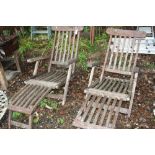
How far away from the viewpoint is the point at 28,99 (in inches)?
131

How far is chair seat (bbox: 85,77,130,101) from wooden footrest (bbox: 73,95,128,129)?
54 mm

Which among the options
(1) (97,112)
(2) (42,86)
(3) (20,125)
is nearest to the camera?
(1) (97,112)

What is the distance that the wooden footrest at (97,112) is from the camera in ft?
10.1

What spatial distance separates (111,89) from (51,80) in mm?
717

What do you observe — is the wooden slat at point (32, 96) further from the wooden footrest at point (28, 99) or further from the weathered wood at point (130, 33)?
the weathered wood at point (130, 33)

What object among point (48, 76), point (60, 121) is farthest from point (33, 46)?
point (60, 121)

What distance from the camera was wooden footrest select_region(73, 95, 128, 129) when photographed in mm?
3082

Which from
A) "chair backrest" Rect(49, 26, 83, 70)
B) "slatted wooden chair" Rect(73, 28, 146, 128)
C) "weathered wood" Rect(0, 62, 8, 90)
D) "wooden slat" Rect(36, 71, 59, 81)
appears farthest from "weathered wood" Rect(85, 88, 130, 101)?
"weathered wood" Rect(0, 62, 8, 90)

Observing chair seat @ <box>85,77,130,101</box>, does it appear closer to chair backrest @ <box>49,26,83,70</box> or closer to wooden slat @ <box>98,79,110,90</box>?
wooden slat @ <box>98,79,110,90</box>

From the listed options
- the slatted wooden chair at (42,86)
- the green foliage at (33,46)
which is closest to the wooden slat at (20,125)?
the slatted wooden chair at (42,86)

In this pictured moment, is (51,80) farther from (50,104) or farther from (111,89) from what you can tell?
(111,89)
